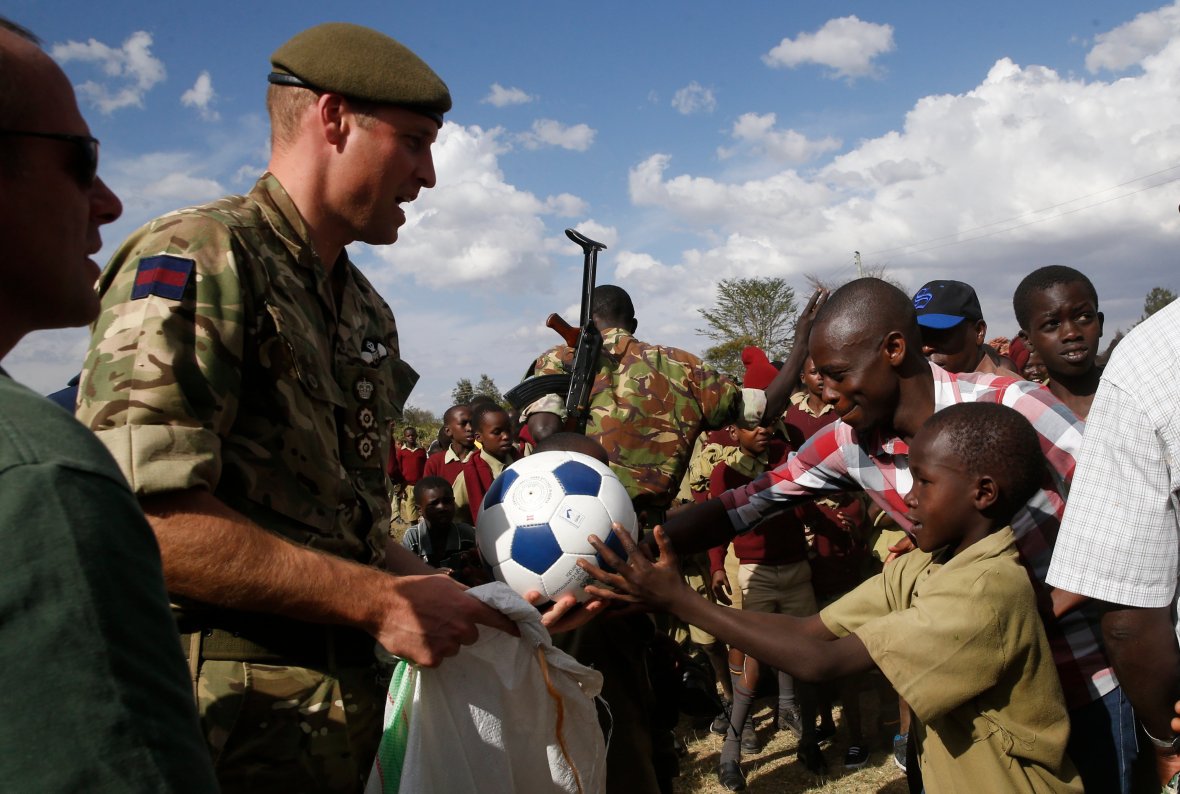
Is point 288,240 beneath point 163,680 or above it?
above

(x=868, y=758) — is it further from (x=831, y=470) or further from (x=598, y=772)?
(x=598, y=772)

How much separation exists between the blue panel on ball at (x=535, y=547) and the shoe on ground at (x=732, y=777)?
3.31 meters

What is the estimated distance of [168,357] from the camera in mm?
1588

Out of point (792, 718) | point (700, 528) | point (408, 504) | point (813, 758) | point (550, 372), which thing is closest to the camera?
point (700, 528)

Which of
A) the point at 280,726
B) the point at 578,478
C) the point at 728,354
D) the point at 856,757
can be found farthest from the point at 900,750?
the point at 728,354

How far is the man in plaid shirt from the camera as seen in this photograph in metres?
2.57

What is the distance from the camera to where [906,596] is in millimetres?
2705

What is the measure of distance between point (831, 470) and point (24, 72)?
2.97 meters

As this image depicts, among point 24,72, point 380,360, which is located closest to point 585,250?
point 380,360

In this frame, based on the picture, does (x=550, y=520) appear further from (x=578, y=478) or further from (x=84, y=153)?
(x=84, y=153)

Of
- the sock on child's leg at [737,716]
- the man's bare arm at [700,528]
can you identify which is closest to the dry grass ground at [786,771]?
the sock on child's leg at [737,716]

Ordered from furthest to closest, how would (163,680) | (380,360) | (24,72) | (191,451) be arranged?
(380,360) → (191,451) → (24,72) → (163,680)

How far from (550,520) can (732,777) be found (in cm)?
334

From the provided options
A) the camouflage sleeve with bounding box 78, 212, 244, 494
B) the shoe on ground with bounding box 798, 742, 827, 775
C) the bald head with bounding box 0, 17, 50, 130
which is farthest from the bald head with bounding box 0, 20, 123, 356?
the shoe on ground with bounding box 798, 742, 827, 775
